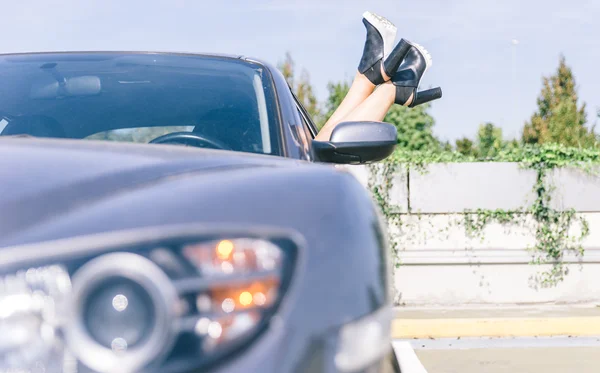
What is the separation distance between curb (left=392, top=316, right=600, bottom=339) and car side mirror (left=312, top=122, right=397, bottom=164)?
178 inches

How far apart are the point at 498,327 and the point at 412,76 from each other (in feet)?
6.89

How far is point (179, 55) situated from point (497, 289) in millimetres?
5424

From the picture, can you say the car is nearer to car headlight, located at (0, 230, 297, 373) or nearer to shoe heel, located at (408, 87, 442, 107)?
car headlight, located at (0, 230, 297, 373)

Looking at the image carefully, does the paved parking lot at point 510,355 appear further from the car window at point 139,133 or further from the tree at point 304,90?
the tree at point 304,90

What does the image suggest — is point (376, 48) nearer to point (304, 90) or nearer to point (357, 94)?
point (357, 94)

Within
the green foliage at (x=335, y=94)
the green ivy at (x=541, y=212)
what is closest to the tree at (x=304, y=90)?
the green foliage at (x=335, y=94)

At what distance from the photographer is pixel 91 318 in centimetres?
124

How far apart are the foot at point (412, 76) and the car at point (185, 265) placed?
4490 mm

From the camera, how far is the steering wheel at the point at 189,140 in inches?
106

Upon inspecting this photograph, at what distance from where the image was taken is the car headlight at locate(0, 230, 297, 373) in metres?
1.23

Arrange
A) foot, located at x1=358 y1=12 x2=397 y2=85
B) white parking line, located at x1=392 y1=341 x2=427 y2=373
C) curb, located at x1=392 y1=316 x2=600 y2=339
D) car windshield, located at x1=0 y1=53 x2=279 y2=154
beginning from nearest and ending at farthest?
1. white parking line, located at x1=392 y1=341 x2=427 y2=373
2. car windshield, located at x1=0 y1=53 x2=279 y2=154
3. foot, located at x1=358 y1=12 x2=397 y2=85
4. curb, located at x1=392 y1=316 x2=600 y2=339

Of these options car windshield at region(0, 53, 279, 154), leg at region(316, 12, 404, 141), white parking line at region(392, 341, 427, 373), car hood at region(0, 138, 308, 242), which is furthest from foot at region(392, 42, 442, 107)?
car hood at region(0, 138, 308, 242)

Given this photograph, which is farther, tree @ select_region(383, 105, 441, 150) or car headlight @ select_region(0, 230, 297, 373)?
tree @ select_region(383, 105, 441, 150)

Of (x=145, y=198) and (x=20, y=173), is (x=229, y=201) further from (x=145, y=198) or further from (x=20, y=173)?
(x=20, y=173)
